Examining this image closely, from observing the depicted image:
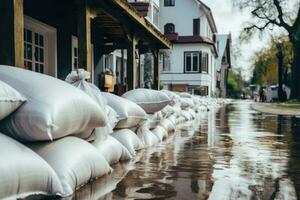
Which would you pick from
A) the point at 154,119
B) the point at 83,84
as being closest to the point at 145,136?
the point at 154,119

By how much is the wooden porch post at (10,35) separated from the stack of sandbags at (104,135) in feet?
2.48

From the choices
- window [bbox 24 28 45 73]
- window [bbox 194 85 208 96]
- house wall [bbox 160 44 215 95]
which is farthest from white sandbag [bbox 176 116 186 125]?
house wall [bbox 160 44 215 95]

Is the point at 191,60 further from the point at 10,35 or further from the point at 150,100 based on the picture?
the point at 10,35

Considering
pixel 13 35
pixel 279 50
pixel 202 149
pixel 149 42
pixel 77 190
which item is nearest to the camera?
pixel 77 190

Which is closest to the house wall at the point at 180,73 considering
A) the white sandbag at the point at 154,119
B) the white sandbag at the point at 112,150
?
the white sandbag at the point at 154,119

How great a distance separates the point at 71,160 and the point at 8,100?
2.12 feet

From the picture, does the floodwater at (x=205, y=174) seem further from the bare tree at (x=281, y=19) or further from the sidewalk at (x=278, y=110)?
the bare tree at (x=281, y=19)

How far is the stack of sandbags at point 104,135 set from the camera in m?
4.47

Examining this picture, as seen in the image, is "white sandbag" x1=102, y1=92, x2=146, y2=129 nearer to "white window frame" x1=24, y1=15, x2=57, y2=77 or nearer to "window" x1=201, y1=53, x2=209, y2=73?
"white window frame" x1=24, y1=15, x2=57, y2=77

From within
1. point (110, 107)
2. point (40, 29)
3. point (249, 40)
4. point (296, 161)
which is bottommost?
point (296, 161)

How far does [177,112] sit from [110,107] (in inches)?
251

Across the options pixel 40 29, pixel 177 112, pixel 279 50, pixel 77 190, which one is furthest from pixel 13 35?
pixel 279 50

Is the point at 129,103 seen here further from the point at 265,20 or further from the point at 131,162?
the point at 265,20

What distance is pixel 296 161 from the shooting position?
5.15 metres
